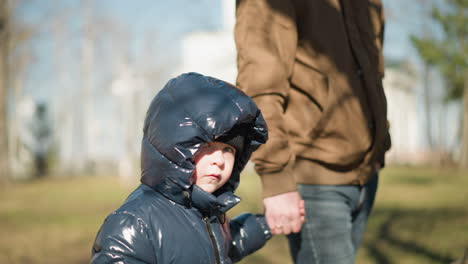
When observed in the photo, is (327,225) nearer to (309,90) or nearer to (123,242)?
(309,90)

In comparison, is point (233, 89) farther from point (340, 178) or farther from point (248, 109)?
point (340, 178)

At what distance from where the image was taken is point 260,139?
1978mm

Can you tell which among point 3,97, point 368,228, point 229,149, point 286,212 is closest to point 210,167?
point 229,149

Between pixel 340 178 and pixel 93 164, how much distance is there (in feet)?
104

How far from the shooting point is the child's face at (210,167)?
71.4 inches

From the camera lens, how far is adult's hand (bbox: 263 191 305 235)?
1986 millimetres

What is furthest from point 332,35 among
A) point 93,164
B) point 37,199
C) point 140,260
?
point 93,164

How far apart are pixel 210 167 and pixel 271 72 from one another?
442mm

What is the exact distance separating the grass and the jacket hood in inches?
157

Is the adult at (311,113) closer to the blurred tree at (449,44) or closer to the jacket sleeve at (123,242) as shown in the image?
the jacket sleeve at (123,242)

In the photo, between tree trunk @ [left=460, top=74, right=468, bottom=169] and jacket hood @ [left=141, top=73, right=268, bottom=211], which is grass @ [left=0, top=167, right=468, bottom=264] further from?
tree trunk @ [left=460, top=74, right=468, bottom=169]

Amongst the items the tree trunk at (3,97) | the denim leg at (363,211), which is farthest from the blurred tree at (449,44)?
the denim leg at (363,211)

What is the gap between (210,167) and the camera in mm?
1812

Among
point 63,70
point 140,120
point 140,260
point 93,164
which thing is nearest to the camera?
point 140,260
